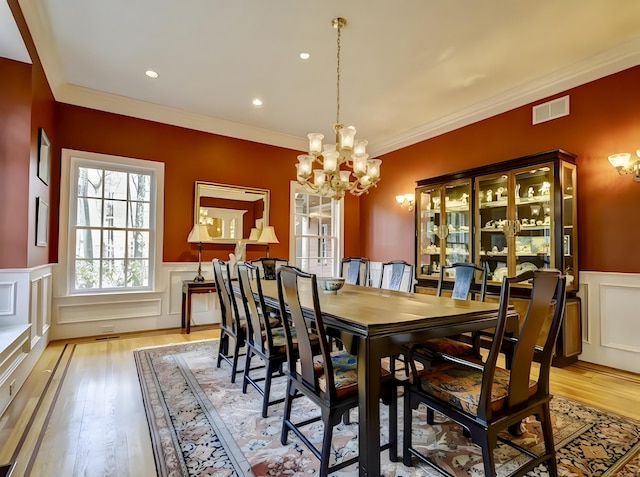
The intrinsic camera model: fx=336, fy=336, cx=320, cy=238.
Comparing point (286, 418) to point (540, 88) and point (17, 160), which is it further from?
point (540, 88)

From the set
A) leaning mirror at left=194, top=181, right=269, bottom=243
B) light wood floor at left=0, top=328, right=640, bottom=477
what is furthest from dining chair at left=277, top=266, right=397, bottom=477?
leaning mirror at left=194, top=181, right=269, bottom=243

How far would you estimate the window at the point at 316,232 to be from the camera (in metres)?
5.89

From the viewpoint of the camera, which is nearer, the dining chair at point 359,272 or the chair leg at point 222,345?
the chair leg at point 222,345

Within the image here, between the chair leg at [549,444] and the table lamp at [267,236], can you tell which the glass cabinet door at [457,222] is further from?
the chair leg at [549,444]

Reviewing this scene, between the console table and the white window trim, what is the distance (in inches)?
16.0

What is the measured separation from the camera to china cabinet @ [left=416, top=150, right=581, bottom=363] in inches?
132

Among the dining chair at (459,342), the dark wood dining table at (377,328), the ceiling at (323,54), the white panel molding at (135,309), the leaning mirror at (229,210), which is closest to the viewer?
the dark wood dining table at (377,328)

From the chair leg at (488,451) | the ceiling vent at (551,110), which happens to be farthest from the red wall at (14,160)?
the ceiling vent at (551,110)

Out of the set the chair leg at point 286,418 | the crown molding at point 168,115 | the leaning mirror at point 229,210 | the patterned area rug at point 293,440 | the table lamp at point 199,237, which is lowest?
the patterned area rug at point 293,440

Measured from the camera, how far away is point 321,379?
1.75 meters

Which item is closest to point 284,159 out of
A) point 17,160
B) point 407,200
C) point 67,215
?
point 407,200

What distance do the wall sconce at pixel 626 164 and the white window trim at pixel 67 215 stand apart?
Result: 17.0 ft

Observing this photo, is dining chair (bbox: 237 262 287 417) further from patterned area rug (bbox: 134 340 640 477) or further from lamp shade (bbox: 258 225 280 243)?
lamp shade (bbox: 258 225 280 243)

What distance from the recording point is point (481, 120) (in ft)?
14.7
